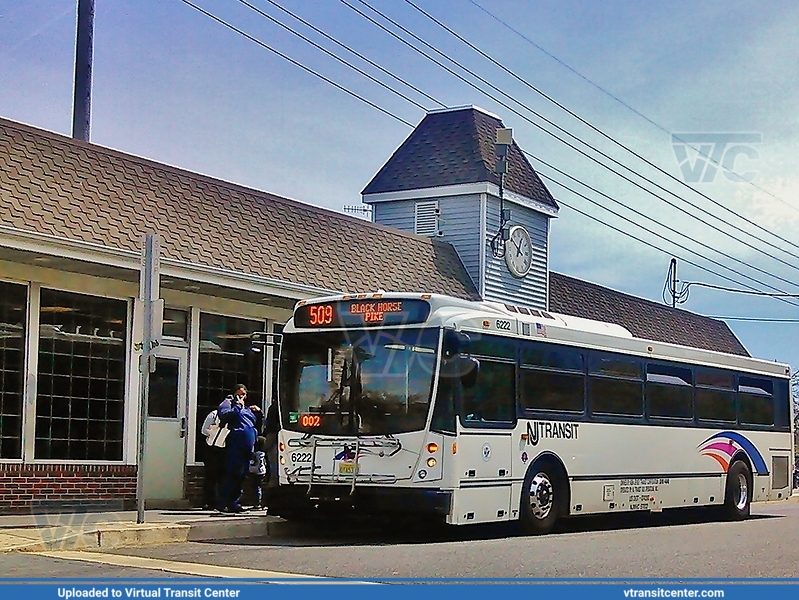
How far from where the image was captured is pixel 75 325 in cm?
1692

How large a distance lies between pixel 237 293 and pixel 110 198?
241cm

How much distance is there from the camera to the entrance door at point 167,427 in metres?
18.2

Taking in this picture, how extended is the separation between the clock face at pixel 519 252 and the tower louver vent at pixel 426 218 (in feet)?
5.19

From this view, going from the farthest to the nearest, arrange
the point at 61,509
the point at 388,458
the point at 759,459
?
the point at 759,459 < the point at 61,509 < the point at 388,458

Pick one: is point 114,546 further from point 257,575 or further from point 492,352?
point 492,352

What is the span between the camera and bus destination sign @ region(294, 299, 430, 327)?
49.6 feet

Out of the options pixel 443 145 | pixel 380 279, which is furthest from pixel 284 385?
pixel 443 145

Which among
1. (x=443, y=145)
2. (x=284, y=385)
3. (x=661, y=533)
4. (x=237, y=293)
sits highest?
(x=443, y=145)

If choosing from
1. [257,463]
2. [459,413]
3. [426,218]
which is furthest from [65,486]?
[426,218]

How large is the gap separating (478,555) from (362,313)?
3.70 m

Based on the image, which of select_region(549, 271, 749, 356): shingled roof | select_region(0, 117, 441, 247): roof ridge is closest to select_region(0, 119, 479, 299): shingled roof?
select_region(0, 117, 441, 247): roof ridge

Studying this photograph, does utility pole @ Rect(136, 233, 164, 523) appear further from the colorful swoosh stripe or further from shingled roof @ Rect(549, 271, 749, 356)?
shingled roof @ Rect(549, 271, 749, 356)

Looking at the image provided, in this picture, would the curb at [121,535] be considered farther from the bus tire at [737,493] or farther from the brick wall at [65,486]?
the bus tire at [737,493]
